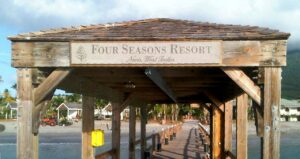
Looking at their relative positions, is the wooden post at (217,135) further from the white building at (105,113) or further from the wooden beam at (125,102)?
the white building at (105,113)

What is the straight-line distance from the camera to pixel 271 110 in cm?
551

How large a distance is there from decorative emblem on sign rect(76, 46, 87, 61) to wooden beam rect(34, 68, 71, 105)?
0.21 m

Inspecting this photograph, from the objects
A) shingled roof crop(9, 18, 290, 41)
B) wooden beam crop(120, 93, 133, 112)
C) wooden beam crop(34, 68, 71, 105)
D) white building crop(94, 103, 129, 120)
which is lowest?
white building crop(94, 103, 129, 120)

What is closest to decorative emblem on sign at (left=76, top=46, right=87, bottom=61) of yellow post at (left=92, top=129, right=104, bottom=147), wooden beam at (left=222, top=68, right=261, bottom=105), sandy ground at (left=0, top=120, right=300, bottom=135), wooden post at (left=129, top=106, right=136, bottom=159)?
wooden beam at (left=222, top=68, right=261, bottom=105)

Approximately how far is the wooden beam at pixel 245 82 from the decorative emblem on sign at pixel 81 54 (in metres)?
1.59

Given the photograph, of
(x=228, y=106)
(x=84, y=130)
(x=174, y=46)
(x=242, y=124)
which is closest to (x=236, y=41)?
(x=174, y=46)

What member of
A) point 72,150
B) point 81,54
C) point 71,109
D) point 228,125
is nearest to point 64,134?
point 72,150

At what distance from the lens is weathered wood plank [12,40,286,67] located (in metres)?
5.50

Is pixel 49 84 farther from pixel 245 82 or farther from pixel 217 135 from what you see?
pixel 217 135

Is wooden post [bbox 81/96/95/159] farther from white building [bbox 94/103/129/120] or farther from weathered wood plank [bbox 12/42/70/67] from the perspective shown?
white building [bbox 94/103/129/120]

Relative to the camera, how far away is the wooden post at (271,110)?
550 centimetres

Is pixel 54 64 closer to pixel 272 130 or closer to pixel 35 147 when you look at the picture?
pixel 35 147

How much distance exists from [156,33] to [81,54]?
902 millimetres

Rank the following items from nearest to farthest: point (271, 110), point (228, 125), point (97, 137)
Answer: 1. point (271, 110)
2. point (97, 137)
3. point (228, 125)
